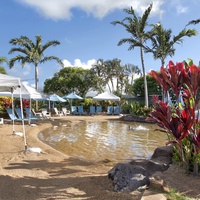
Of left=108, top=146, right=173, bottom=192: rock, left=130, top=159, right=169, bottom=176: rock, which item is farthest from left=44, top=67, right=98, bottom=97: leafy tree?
left=108, top=146, right=173, bottom=192: rock

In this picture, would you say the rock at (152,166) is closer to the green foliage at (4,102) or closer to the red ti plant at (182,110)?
the red ti plant at (182,110)

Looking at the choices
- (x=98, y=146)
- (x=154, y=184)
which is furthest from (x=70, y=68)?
(x=154, y=184)

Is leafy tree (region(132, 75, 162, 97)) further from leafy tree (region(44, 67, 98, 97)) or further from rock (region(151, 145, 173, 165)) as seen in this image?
rock (region(151, 145, 173, 165))

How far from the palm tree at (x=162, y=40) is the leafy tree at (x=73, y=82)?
13007 mm

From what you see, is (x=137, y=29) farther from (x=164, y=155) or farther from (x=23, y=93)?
(x=164, y=155)

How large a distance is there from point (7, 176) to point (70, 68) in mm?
32129

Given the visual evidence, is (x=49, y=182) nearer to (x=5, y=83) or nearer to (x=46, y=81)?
(x=5, y=83)

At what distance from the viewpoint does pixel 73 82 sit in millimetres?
32594

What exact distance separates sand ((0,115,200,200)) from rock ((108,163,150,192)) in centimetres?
15

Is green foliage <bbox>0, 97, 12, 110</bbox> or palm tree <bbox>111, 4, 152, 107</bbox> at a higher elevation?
palm tree <bbox>111, 4, 152, 107</bbox>

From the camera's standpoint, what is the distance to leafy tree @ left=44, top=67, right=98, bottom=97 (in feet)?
107

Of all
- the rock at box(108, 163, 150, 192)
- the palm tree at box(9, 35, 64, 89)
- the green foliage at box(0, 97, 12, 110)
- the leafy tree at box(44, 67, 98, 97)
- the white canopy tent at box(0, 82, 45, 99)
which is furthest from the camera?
the leafy tree at box(44, 67, 98, 97)

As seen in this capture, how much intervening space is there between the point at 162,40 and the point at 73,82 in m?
15.7

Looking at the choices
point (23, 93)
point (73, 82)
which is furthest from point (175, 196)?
point (73, 82)
